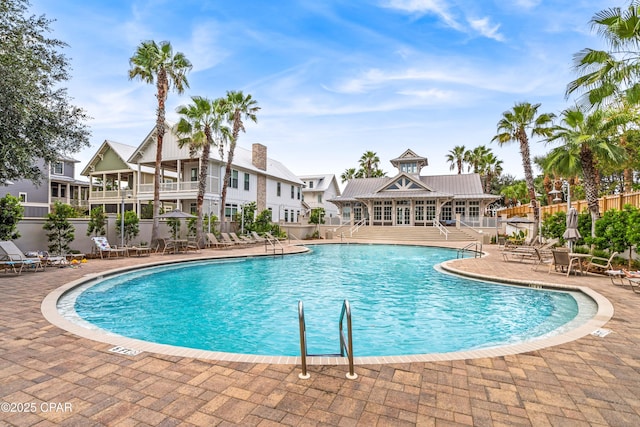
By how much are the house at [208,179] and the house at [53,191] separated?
228 inches

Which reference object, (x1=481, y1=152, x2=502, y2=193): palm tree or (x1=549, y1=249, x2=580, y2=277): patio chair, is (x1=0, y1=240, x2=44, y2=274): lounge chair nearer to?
(x1=549, y1=249, x2=580, y2=277): patio chair

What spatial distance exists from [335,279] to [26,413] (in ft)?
30.8

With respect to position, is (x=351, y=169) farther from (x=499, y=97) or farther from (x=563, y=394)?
(x=563, y=394)

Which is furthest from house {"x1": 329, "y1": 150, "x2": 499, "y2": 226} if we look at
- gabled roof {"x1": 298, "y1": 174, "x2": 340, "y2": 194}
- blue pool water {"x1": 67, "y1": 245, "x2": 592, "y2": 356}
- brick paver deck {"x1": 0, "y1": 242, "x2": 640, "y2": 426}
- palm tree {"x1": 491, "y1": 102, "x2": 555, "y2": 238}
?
brick paver deck {"x1": 0, "y1": 242, "x2": 640, "y2": 426}

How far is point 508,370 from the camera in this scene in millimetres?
3801

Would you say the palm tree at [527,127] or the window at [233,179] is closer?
the palm tree at [527,127]

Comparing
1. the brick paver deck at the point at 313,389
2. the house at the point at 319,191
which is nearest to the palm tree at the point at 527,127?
the brick paver deck at the point at 313,389

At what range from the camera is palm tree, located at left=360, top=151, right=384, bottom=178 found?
5006cm

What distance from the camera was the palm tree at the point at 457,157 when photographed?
1821 inches

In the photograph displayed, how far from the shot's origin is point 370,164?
50.3 m

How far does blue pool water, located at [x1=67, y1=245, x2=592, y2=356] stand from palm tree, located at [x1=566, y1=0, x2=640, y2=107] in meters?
5.60

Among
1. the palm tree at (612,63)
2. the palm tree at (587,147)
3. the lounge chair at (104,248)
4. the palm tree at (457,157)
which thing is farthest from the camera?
the palm tree at (457,157)

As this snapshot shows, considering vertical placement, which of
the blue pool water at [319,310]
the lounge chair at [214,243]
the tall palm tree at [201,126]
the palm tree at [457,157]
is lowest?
the blue pool water at [319,310]

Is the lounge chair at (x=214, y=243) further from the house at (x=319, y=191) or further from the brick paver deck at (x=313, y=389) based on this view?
the house at (x=319, y=191)
